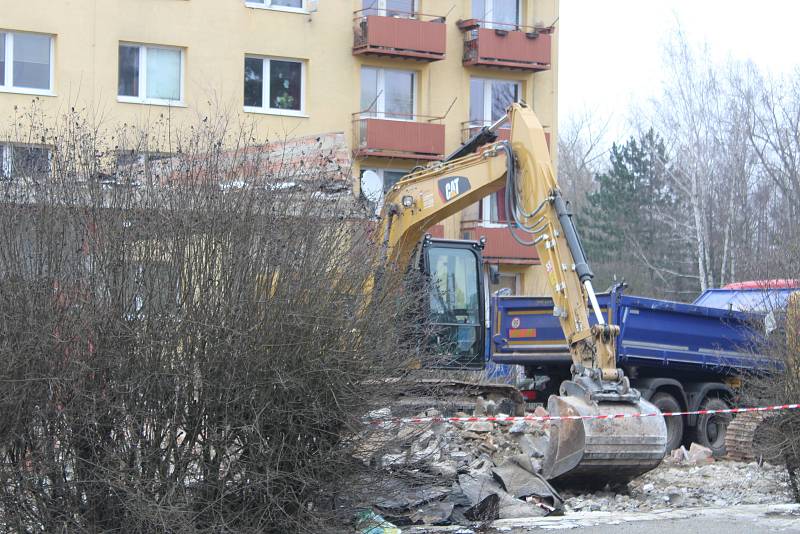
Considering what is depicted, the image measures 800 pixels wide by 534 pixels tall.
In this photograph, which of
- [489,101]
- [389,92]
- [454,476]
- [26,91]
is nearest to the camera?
[454,476]

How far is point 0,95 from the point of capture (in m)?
28.5

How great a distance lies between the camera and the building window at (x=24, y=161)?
27.7 ft

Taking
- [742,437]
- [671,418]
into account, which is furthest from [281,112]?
[742,437]

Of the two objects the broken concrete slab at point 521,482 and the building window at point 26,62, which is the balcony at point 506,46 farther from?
the broken concrete slab at point 521,482

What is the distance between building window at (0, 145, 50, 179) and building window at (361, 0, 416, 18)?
2438 centimetres

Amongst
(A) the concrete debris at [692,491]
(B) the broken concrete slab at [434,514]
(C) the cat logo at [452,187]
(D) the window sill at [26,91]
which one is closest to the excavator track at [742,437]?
(A) the concrete debris at [692,491]

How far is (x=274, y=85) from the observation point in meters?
31.3

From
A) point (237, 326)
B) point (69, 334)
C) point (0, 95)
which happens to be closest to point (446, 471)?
point (237, 326)

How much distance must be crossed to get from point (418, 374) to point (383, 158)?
22.9 meters

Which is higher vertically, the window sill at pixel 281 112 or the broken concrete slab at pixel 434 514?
the window sill at pixel 281 112

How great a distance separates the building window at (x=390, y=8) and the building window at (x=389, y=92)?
1.48m

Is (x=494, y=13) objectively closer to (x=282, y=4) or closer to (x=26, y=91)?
(x=282, y=4)

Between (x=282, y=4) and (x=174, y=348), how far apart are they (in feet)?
79.8

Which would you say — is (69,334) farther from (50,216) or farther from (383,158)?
(383,158)
